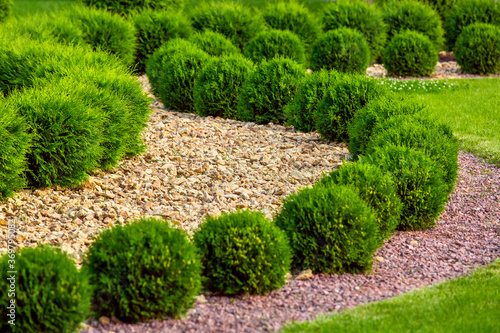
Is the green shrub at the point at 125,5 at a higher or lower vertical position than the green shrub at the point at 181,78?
higher

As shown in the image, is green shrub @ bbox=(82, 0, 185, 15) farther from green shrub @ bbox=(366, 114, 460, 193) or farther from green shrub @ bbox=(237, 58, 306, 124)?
green shrub @ bbox=(366, 114, 460, 193)

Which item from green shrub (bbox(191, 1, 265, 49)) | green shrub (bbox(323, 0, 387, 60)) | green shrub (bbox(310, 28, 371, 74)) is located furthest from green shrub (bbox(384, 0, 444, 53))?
green shrub (bbox(191, 1, 265, 49))

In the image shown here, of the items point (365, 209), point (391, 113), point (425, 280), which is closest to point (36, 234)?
point (365, 209)

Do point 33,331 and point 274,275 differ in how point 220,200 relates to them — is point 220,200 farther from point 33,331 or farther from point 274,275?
point 33,331

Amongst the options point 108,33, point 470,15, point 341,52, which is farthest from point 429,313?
point 470,15

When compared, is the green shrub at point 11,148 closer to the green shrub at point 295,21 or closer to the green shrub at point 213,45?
the green shrub at point 213,45

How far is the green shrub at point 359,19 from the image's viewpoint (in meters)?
14.1

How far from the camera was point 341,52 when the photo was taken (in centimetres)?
1168

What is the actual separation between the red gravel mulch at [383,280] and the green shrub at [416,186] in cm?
14

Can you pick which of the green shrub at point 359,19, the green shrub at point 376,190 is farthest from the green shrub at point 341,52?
the green shrub at point 376,190

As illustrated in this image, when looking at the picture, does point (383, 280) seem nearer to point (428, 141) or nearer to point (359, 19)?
point (428, 141)

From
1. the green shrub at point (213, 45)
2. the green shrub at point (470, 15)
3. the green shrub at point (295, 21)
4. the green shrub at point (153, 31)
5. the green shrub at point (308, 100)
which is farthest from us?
the green shrub at point (470, 15)

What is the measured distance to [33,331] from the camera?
3510 mm

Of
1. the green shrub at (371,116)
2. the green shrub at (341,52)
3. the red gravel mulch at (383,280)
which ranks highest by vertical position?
the green shrub at (341,52)
